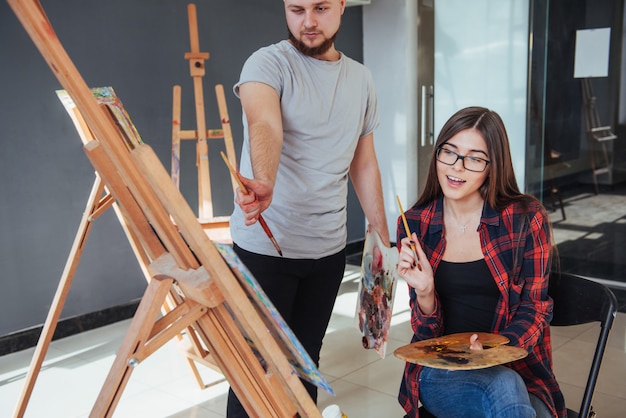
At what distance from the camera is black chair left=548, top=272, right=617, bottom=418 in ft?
4.57

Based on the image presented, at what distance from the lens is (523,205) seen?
5.06 feet

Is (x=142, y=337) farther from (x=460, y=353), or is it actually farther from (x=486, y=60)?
(x=486, y=60)

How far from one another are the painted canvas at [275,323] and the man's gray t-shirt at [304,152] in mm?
547

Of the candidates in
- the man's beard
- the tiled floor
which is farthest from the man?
the tiled floor

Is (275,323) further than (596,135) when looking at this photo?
No

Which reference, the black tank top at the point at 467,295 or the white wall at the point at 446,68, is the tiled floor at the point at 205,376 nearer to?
the black tank top at the point at 467,295

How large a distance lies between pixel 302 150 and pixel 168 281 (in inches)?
27.6

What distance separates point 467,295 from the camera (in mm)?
1539

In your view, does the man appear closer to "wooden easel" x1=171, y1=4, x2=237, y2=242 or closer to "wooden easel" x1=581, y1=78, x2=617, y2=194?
"wooden easel" x1=171, y1=4, x2=237, y2=242

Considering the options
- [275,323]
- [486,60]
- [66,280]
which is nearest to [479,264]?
[275,323]

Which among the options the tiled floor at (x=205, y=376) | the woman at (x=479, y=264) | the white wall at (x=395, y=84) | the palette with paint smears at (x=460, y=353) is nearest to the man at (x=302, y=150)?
the woman at (x=479, y=264)

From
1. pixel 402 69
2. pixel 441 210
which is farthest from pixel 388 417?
pixel 402 69

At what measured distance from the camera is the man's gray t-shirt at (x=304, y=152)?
163 centimetres

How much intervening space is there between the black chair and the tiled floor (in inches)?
41.2
